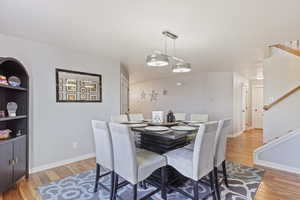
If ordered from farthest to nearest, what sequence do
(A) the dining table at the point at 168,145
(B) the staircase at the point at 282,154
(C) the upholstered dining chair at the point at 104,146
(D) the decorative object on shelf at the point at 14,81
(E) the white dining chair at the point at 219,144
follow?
1. (B) the staircase at the point at 282,154
2. (D) the decorative object on shelf at the point at 14,81
3. (A) the dining table at the point at 168,145
4. (E) the white dining chair at the point at 219,144
5. (C) the upholstered dining chair at the point at 104,146

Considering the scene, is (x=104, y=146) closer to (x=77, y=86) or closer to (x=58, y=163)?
(x=58, y=163)

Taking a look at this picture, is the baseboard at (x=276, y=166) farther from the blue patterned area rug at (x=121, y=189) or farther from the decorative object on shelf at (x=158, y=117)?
the decorative object on shelf at (x=158, y=117)

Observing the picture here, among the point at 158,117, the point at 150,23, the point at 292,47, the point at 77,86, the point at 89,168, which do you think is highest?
the point at 292,47

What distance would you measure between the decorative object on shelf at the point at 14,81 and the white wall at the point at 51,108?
33 centimetres

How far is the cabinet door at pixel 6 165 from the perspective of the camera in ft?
6.73

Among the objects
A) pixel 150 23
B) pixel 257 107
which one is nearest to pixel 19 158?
pixel 150 23

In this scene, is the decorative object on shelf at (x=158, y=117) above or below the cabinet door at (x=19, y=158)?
above

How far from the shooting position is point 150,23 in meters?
2.19

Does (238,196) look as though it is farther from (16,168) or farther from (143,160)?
(16,168)

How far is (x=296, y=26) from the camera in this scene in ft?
7.47

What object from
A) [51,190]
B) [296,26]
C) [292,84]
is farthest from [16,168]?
[292,84]

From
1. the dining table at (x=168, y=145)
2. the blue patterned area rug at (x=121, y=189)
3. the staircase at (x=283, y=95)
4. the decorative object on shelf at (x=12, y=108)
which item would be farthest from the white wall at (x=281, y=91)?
the decorative object on shelf at (x=12, y=108)

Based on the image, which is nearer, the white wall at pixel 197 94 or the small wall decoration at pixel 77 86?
the small wall decoration at pixel 77 86

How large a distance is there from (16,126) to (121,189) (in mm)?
1883
